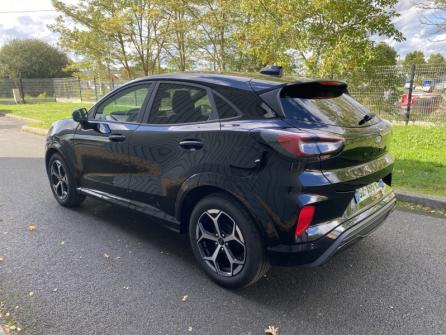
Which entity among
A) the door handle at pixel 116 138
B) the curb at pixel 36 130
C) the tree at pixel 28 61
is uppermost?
the tree at pixel 28 61

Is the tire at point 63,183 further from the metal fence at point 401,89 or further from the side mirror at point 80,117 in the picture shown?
the metal fence at point 401,89

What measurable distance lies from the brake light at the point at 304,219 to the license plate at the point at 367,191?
19.6 inches

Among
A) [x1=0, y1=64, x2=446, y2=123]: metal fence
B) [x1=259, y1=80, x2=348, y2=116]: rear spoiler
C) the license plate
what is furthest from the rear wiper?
[x1=0, y1=64, x2=446, y2=123]: metal fence

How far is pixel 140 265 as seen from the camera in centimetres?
338

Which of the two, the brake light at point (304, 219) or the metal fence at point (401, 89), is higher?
the metal fence at point (401, 89)

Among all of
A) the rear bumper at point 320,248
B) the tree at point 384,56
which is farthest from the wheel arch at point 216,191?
the tree at point 384,56

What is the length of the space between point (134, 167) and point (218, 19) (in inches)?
425

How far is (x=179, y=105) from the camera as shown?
3312mm

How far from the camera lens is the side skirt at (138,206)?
3373mm

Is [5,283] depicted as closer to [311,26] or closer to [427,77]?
[311,26]

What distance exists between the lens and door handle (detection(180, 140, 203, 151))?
2973 millimetres

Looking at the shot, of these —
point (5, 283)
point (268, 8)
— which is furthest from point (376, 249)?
point (268, 8)

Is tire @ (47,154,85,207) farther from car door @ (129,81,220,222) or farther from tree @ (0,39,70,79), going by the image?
tree @ (0,39,70,79)

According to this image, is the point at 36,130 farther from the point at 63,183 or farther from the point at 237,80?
the point at 237,80
